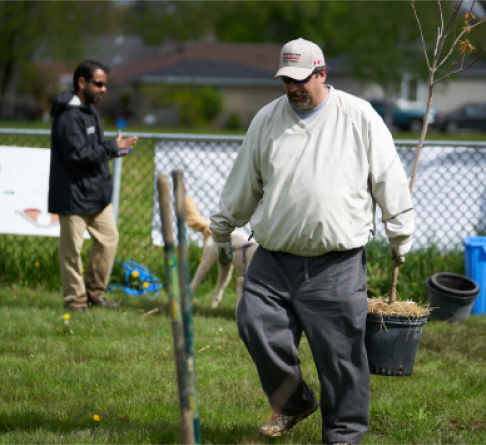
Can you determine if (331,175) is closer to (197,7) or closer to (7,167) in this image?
(7,167)

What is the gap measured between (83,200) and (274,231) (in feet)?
8.97

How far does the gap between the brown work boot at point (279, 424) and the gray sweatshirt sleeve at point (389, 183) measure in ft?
3.47

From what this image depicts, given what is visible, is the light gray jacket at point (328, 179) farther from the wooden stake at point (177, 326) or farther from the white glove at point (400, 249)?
the wooden stake at point (177, 326)

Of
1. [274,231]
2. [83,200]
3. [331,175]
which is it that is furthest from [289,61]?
[83,200]

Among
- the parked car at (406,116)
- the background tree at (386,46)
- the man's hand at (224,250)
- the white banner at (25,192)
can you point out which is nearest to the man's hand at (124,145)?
the white banner at (25,192)

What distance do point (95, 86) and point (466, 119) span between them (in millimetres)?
35950

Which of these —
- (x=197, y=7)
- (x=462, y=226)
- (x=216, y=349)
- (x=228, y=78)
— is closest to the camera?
(x=216, y=349)

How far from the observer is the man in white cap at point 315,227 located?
3008 mm

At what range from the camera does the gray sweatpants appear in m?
3.12

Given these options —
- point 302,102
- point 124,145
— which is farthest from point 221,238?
point 124,145

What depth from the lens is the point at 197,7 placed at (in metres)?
75.8

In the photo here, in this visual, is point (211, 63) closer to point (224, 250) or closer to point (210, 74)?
point (210, 74)

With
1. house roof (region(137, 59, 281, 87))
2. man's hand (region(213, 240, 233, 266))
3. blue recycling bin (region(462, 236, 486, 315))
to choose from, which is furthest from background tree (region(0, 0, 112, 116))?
man's hand (region(213, 240, 233, 266))

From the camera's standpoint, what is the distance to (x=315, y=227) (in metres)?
3.01
